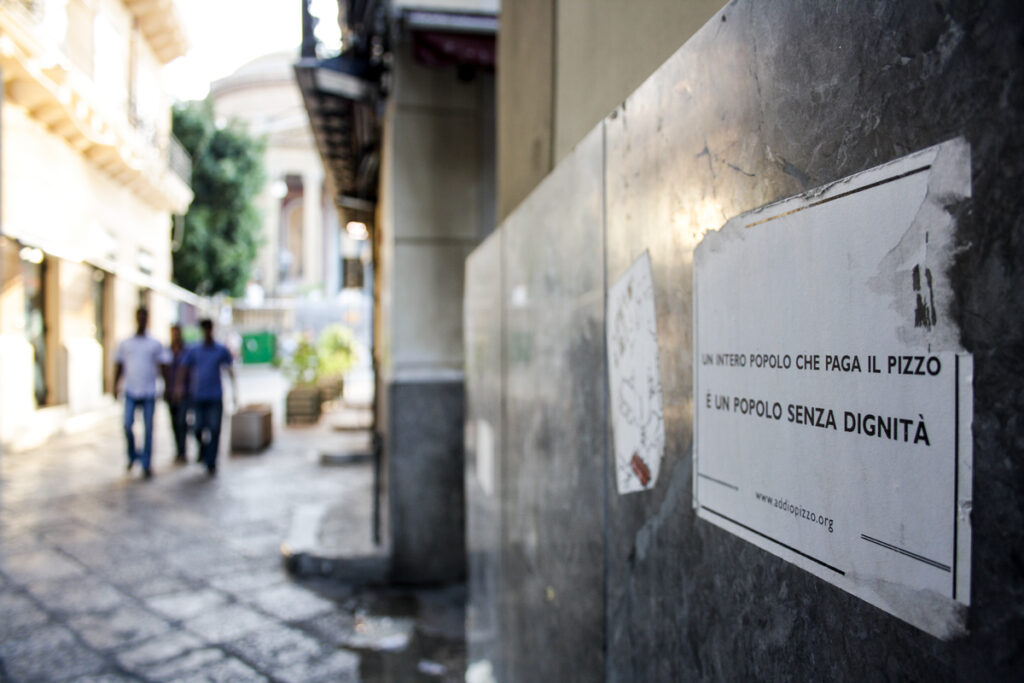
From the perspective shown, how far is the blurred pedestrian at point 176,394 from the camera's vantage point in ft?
28.2

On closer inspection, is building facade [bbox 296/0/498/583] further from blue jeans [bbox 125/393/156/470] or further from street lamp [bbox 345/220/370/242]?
street lamp [bbox 345/220/370/242]

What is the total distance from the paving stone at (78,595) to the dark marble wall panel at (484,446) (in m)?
2.55

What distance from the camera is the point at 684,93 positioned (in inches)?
39.7

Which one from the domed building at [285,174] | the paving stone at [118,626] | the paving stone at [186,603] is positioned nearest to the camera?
the paving stone at [118,626]

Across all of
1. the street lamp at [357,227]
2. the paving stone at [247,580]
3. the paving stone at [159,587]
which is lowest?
the paving stone at [247,580]

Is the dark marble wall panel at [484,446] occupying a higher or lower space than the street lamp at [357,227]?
lower

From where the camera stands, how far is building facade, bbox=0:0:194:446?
988 cm

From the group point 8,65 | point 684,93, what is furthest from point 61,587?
point 8,65

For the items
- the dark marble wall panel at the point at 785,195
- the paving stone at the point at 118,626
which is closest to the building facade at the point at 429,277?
the paving stone at the point at 118,626

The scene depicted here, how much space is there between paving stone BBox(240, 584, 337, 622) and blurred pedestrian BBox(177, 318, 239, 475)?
419 cm

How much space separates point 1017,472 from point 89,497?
27.0ft

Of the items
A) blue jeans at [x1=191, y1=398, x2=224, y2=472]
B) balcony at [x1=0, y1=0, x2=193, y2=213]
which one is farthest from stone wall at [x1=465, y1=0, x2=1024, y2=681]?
balcony at [x1=0, y1=0, x2=193, y2=213]

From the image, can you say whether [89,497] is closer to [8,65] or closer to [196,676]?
[196,676]

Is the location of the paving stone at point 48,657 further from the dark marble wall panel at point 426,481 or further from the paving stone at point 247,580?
the dark marble wall panel at point 426,481
